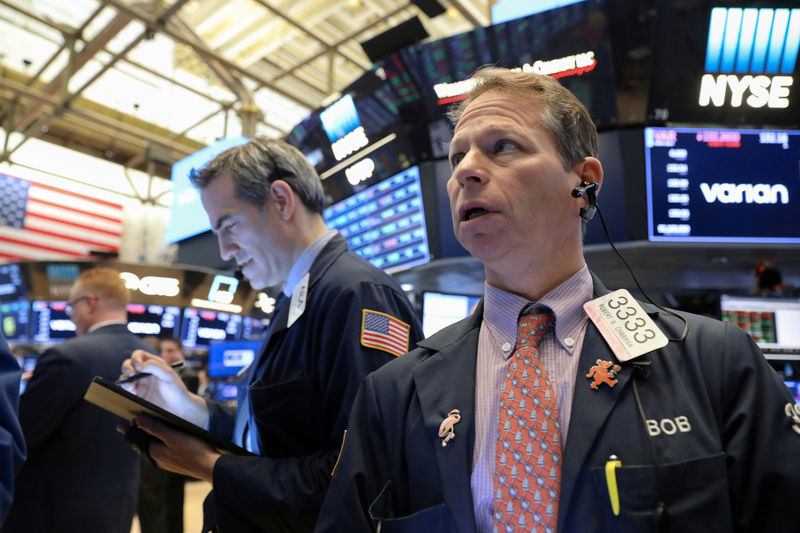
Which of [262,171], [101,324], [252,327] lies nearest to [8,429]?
[262,171]

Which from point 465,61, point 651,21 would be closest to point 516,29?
point 465,61

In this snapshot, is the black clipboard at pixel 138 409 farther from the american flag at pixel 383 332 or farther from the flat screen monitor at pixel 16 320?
the flat screen monitor at pixel 16 320

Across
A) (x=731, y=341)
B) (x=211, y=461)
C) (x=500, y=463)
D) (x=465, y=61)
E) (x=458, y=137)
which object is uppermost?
(x=465, y=61)

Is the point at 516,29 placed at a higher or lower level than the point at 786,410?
higher

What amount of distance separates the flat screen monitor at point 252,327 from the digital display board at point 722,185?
5.74 meters

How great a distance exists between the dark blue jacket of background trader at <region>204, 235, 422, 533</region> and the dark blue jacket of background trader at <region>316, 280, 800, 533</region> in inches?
14.0

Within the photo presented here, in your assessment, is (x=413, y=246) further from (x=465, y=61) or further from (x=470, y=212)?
(x=470, y=212)

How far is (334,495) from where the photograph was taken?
103 cm

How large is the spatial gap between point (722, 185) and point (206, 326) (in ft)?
20.1

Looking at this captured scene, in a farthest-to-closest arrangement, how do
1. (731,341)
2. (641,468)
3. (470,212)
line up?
1. (470,212)
2. (731,341)
3. (641,468)

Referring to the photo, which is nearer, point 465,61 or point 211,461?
point 211,461

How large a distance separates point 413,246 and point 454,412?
9.28 feet

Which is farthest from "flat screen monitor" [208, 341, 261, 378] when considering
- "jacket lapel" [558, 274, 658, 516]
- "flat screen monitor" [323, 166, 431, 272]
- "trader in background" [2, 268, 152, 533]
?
"jacket lapel" [558, 274, 658, 516]

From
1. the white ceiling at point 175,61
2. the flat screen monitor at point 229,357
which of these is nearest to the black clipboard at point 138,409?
the flat screen monitor at point 229,357
